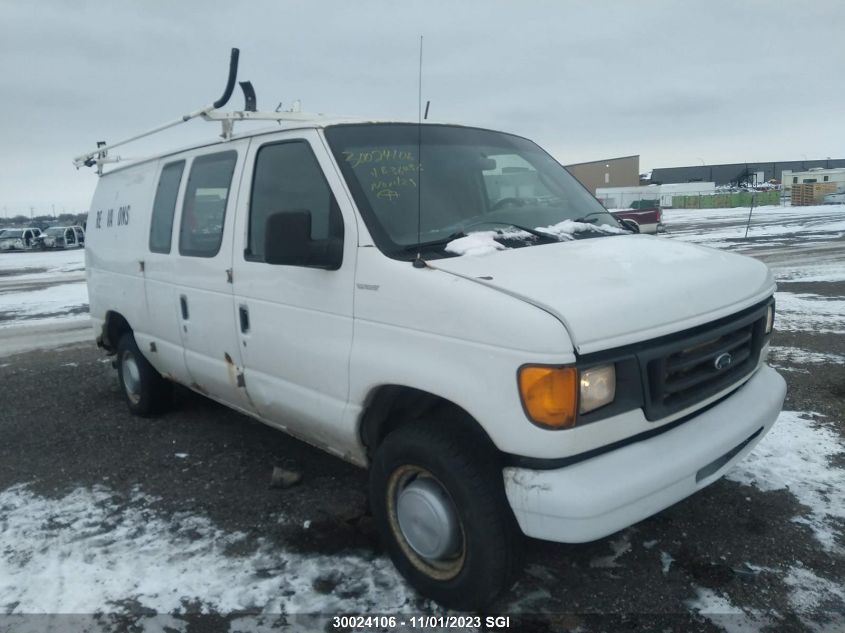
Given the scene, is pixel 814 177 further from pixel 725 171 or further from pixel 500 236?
pixel 500 236

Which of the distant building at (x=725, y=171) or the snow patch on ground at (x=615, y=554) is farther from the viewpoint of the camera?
the distant building at (x=725, y=171)

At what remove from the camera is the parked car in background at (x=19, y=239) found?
37.0m

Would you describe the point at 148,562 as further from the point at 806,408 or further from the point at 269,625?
the point at 806,408

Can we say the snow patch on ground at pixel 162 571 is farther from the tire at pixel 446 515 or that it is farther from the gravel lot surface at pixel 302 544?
the tire at pixel 446 515

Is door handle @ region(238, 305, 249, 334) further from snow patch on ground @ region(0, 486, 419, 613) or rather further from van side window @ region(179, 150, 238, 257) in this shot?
snow patch on ground @ region(0, 486, 419, 613)

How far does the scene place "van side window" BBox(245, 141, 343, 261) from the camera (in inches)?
133

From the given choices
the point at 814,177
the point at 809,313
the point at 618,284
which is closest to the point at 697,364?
the point at 618,284

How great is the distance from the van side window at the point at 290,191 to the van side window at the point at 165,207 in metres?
1.19

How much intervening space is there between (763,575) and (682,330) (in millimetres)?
1335

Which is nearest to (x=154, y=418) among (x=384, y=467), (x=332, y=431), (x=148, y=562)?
(x=148, y=562)

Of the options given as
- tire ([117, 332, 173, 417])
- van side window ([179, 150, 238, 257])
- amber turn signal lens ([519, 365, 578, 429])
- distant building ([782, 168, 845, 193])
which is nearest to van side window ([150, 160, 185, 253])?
van side window ([179, 150, 238, 257])

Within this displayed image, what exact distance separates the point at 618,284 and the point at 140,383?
437cm

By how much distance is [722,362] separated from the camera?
2.91 metres

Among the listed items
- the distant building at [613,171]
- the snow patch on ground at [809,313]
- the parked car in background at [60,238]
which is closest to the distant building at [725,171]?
the distant building at [613,171]
